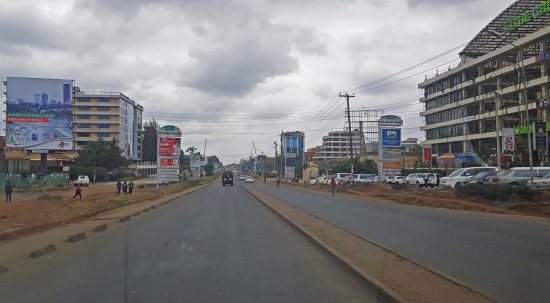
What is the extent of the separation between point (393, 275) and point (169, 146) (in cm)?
5419

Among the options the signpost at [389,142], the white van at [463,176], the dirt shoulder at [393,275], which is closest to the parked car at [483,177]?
the white van at [463,176]

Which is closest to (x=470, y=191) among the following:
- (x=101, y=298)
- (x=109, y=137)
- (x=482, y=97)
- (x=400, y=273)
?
(x=400, y=273)

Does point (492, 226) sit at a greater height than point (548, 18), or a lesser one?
lesser

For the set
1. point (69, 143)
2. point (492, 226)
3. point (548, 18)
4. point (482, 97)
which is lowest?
point (492, 226)

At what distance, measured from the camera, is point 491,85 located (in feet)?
284

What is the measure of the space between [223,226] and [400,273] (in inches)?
Answer: 438

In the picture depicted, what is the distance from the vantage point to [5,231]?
18.6m

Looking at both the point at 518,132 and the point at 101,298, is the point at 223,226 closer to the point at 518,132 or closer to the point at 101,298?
the point at 101,298

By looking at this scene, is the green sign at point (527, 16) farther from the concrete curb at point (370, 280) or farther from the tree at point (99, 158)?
the tree at point (99, 158)

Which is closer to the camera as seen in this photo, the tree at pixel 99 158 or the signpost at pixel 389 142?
the signpost at pixel 389 142

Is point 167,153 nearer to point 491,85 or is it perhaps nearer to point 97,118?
point 491,85

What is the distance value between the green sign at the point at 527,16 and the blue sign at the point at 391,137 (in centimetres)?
2452

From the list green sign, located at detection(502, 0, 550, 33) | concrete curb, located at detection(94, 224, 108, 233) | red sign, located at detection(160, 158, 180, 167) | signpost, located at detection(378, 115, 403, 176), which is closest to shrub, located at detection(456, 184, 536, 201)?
concrete curb, located at detection(94, 224, 108, 233)

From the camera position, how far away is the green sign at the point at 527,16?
2574 inches
